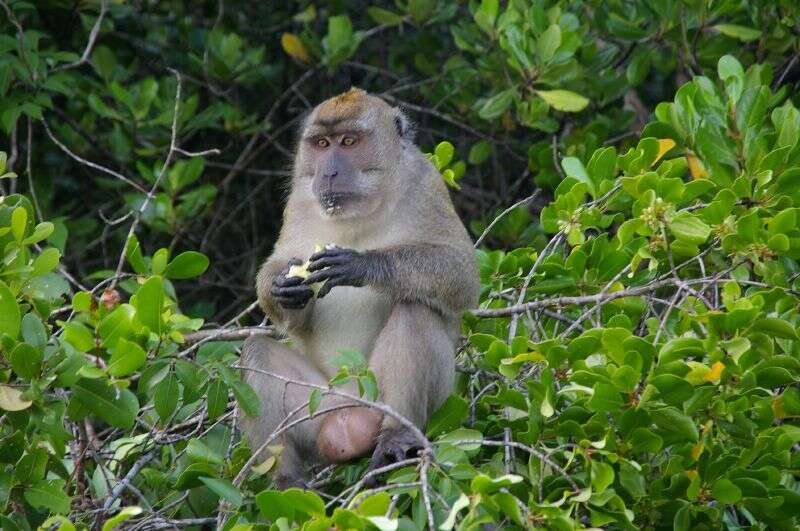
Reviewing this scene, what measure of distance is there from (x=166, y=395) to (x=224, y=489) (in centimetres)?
48

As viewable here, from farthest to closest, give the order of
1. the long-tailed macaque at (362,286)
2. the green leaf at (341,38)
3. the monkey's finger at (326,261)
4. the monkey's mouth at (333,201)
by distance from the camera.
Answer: the green leaf at (341,38) < the monkey's mouth at (333,201) < the monkey's finger at (326,261) < the long-tailed macaque at (362,286)

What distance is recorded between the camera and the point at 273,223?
11.0 meters

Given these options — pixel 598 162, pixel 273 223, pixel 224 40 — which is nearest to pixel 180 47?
pixel 224 40

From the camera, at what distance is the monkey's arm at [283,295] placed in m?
6.41

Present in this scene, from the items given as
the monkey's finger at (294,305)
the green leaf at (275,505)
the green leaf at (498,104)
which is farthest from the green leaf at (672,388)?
the green leaf at (498,104)

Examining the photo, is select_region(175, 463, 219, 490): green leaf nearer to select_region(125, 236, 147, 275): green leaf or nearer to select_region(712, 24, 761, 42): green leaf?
select_region(125, 236, 147, 275): green leaf

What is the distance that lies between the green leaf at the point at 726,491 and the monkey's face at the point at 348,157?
2.59 metres

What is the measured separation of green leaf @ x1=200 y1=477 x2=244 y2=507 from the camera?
5.04 m

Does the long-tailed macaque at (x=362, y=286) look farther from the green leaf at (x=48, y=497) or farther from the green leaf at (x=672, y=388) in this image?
the green leaf at (x=672, y=388)

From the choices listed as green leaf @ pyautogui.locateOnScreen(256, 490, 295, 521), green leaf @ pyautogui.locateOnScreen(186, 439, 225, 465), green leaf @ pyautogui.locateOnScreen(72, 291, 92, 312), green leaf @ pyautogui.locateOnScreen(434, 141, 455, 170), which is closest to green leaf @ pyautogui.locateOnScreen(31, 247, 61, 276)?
green leaf @ pyautogui.locateOnScreen(72, 291, 92, 312)

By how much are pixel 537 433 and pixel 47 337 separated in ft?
6.83

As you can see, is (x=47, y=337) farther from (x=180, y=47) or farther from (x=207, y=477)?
(x=180, y=47)

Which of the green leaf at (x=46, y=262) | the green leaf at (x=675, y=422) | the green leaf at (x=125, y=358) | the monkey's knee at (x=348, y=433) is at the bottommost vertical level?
the monkey's knee at (x=348, y=433)

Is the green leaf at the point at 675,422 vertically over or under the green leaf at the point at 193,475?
over
